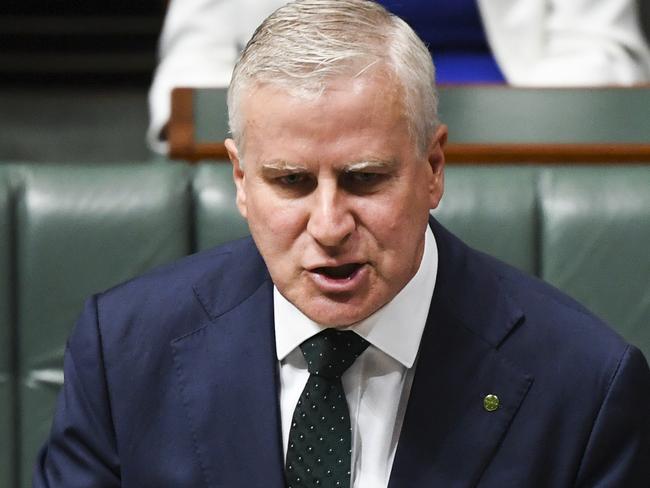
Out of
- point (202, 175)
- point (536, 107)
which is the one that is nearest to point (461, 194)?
point (536, 107)

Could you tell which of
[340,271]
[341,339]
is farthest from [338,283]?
[341,339]

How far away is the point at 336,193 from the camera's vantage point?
3.52 feet

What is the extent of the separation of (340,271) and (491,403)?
207 millimetres

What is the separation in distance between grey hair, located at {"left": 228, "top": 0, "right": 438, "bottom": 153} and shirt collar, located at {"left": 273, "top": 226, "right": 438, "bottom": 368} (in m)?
0.17

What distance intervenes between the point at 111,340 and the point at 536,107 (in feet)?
2.25

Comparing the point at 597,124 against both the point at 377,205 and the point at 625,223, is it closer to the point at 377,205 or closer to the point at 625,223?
the point at 625,223

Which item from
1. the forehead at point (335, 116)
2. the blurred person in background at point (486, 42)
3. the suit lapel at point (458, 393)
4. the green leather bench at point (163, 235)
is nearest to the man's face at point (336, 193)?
the forehead at point (335, 116)

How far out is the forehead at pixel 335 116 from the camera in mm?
1052

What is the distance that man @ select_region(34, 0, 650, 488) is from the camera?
3.52 ft

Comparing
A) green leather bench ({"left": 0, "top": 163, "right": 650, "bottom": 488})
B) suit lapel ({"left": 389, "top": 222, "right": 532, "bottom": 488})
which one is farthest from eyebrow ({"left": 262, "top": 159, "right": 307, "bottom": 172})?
green leather bench ({"left": 0, "top": 163, "right": 650, "bottom": 488})

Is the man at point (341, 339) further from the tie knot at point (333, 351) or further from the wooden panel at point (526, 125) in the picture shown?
the wooden panel at point (526, 125)

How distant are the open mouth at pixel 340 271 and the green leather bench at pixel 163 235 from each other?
50 cm

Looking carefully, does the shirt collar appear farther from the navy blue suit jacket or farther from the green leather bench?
the green leather bench

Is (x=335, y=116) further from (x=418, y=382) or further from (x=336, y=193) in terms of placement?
(x=418, y=382)
